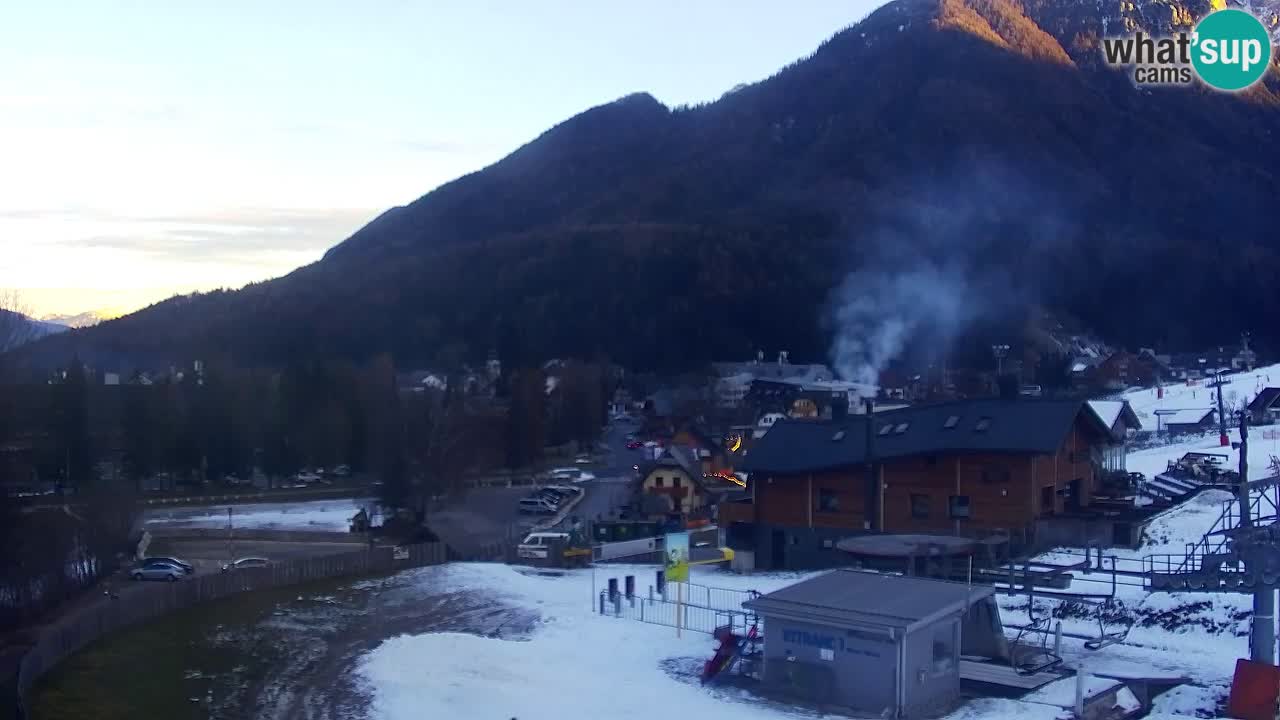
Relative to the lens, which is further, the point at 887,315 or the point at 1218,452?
the point at 887,315

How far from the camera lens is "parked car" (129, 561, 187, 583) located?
78.6 ft

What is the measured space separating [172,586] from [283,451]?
80.3ft

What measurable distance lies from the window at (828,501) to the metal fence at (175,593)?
8692 mm

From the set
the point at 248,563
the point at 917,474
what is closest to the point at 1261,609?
the point at 917,474

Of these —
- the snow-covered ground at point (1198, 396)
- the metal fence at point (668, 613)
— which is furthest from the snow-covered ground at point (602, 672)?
the snow-covered ground at point (1198, 396)

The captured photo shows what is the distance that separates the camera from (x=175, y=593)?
20.5 metres

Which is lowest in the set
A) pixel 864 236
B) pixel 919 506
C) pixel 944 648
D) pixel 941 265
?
pixel 944 648

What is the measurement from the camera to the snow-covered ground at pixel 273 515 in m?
33.7

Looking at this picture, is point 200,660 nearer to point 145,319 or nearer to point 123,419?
point 123,419

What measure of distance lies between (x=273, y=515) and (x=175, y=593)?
15.8m

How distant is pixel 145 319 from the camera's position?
122 metres

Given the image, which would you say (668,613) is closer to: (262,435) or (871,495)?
(871,495)

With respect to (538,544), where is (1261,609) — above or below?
above

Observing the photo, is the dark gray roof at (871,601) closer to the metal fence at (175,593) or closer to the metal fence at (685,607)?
the metal fence at (685,607)
